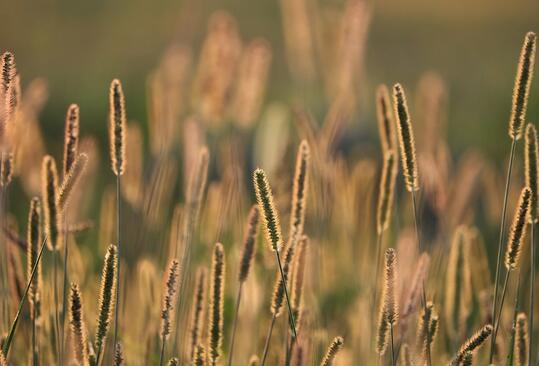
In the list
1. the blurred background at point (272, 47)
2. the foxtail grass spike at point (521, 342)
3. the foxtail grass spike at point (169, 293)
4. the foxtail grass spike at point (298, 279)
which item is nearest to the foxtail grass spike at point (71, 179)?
the foxtail grass spike at point (169, 293)

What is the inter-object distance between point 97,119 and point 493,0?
3.11 metres

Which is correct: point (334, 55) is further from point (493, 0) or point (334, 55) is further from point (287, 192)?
point (493, 0)

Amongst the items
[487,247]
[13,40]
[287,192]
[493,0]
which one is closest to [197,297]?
[287,192]

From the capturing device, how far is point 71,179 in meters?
0.80

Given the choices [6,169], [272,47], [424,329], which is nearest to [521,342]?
[424,329]

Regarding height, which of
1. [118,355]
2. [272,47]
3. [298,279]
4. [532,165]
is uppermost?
[272,47]

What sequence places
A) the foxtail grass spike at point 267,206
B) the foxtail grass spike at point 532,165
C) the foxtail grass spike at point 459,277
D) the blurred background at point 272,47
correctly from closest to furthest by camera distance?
the foxtail grass spike at point 267,206 < the foxtail grass spike at point 532,165 < the foxtail grass spike at point 459,277 < the blurred background at point 272,47

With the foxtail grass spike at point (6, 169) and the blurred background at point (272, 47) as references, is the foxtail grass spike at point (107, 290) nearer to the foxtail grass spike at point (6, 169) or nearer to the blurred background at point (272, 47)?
the foxtail grass spike at point (6, 169)

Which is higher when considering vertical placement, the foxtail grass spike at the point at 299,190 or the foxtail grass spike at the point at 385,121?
the foxtail grass spike at the point at 385,121

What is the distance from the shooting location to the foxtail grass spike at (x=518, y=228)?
0.74 m

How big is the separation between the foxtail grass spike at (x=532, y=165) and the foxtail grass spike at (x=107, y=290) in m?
0.40

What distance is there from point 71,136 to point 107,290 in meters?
0.17

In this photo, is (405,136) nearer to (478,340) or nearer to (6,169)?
(478,340)

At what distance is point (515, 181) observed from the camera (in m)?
1.54
